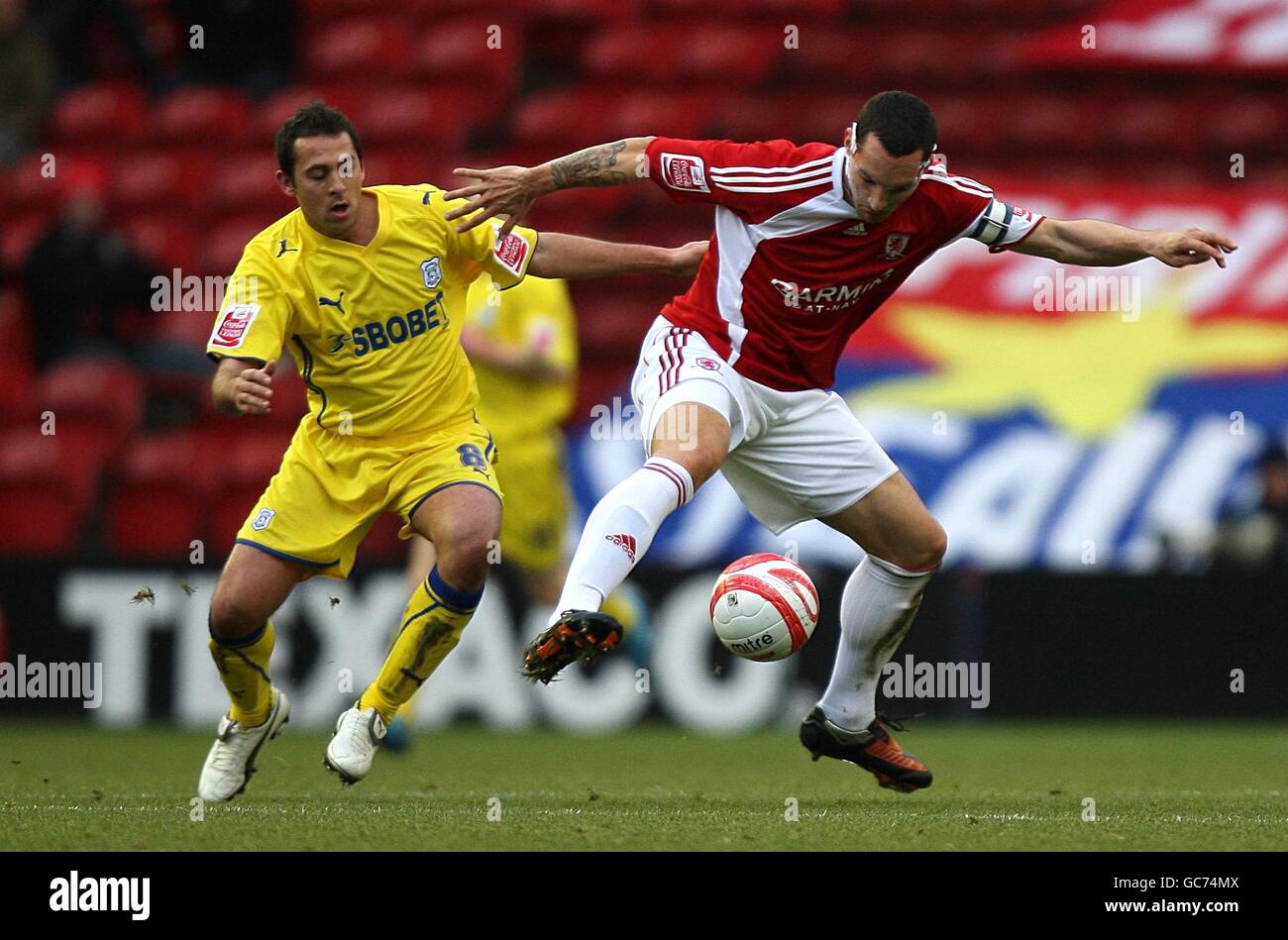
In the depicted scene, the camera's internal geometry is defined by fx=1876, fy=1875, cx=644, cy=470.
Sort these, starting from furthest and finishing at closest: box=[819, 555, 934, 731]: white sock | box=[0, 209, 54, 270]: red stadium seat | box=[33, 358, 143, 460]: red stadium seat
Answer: box=[0, 209, 54, 270]: red stadium seat
box=[33, 358, 143, 460]: red stadium seat
box=[819, 555, 934, 731]: white sock

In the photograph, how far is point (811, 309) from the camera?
6.12 meters

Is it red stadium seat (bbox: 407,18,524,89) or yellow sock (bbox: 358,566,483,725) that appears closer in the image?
yellow sock (bbox: 358,566,483,725)

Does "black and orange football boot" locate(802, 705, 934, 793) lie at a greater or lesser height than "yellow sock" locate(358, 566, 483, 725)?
lesser

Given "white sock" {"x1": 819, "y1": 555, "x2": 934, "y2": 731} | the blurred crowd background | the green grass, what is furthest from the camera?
the blurred crowd background

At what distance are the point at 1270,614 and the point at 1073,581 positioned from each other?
1.12 meters

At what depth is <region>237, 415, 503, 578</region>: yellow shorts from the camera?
20.4 ft

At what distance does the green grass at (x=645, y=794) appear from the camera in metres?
5.09

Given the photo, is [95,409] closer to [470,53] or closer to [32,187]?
[32,187]

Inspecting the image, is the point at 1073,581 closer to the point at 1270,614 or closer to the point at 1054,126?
the point at 1270,614

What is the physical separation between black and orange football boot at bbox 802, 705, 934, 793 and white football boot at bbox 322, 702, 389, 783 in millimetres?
1504

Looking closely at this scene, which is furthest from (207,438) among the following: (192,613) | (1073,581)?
(1073,581)

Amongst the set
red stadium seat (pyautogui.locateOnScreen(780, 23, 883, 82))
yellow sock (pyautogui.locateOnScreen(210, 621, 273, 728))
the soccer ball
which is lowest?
yellow sock (pyautogui.locateOnScreen(210, 621, 273, 728))

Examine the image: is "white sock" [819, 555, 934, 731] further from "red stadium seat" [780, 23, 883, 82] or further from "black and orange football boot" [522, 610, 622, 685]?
"red stadium seat" [780, 23, 883, 82]

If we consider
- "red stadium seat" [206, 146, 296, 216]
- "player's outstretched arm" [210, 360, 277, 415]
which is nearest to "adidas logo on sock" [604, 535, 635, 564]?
"player's outstretched arm" [210, 360, 277, 415]
